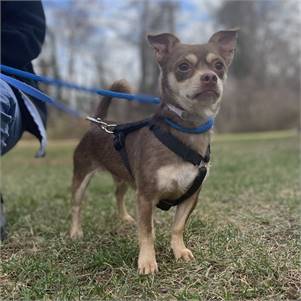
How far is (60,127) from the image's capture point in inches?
901

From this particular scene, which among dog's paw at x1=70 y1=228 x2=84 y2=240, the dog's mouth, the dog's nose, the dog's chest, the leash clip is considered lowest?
dog's paw at x1=70 y1=228 x2=84 y2=240

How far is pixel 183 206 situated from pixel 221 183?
2.97 metres

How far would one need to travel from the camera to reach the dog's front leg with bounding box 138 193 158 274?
286cm

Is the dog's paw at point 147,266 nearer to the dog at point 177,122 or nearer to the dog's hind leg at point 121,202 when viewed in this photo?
the dog at point 177,122

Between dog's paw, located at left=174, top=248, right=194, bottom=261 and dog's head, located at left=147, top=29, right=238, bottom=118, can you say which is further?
dog's paw, located at left=174, top=248, right=194, bottom=261

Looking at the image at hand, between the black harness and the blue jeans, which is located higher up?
the blue jeans

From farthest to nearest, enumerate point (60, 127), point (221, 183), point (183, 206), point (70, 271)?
1. point (60, 127)
2. point (221, 183)
3. point (183, 206)
4. point (70, 271)

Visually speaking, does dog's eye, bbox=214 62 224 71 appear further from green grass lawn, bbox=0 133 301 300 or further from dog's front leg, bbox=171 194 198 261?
green grass lawn, bbox=0 133 301 300

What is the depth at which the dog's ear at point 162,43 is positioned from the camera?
3.10 metres

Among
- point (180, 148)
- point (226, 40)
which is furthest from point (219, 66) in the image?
point (180, 148)

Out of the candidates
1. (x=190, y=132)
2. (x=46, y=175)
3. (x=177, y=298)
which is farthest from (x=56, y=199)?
(x=177, y=298)

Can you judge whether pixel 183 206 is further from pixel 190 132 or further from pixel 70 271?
pixel 70 271

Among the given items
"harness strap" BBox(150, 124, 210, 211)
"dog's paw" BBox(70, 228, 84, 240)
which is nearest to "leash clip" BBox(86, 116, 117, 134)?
"harness strap" BBox(150, 124, 210, 211)

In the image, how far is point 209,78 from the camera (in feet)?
9.09
